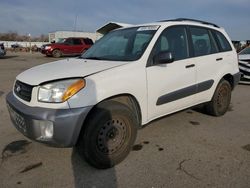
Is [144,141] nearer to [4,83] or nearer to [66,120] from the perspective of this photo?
[66,120]

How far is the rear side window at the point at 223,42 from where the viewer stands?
513cm

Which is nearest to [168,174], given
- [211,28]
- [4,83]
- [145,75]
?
[145,75]

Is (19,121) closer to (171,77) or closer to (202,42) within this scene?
(171,77)

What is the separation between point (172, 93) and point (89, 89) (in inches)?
59.1

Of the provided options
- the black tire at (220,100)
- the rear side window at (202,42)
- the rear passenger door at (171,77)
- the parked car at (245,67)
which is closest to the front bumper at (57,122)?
the rear passenger door at (171,77)

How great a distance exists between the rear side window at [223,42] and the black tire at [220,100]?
639 millimetres

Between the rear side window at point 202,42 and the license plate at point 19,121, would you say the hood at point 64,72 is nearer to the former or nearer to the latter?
the license plate at point 19,121

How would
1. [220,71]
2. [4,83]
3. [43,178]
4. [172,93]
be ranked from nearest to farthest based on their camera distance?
[43,178], [172,93], [220,71], [4,83]

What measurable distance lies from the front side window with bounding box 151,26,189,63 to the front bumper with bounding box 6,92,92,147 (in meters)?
1.49

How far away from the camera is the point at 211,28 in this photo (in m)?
5.08

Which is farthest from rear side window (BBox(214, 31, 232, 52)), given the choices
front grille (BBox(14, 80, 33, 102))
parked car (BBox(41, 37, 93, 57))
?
parked car (BBox(41, 37, 93, 57))

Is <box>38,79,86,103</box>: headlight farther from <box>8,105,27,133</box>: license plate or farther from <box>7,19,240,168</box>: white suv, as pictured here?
<box>8,105,27,133</box>: license plate

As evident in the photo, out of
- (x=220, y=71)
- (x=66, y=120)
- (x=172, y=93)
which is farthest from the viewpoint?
(x=220, y=71)

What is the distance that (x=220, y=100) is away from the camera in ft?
17.1
